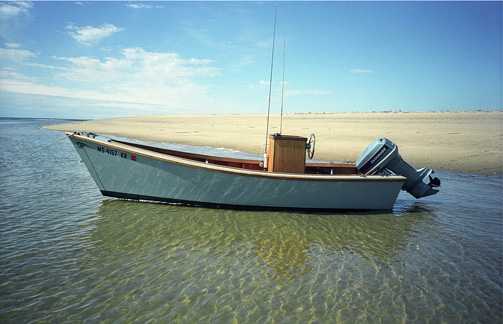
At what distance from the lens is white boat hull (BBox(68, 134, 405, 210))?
24.2 ft

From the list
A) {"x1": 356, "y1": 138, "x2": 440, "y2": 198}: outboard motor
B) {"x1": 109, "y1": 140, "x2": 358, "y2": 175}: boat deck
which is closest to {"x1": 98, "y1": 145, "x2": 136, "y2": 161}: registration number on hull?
{"x1": 109, "y1": 140, "x2": 358, "y2": 175}: boat deck

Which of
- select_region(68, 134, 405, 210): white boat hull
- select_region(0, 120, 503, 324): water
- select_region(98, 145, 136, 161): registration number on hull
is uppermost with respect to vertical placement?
Result: select_region(98, 145, 136, 161): registration number on hull

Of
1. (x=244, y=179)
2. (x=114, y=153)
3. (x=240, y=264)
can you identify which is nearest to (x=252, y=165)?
(x=244, y=179)

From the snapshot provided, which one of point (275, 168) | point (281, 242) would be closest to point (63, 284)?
point (281, 242)

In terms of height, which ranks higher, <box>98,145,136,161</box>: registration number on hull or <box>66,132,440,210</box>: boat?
<box>98,145,136,161</box>: registration number on hull

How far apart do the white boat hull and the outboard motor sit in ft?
1.56

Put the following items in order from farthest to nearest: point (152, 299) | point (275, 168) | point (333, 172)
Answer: point (333, 172), point (275, 168), point (152, 299)

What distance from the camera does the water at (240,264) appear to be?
3838 millimetres

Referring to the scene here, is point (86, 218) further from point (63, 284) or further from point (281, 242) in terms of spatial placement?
point (281, 242)

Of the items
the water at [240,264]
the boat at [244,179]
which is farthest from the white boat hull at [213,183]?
the water at [240,264]

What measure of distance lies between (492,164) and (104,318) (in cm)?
1839

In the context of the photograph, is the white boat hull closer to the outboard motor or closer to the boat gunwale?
the boat gunwale

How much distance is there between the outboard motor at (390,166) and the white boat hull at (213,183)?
475 mm

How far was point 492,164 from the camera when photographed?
14719 millimetres
